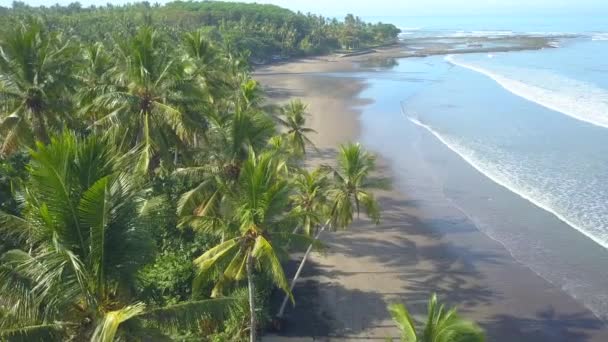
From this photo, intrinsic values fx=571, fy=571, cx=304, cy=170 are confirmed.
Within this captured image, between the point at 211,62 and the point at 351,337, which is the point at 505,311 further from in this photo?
the point at 211,62

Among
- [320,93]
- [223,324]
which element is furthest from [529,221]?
[320,93]

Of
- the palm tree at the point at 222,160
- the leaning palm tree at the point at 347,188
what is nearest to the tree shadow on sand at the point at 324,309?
the leaning palm tree at the point at 347,188

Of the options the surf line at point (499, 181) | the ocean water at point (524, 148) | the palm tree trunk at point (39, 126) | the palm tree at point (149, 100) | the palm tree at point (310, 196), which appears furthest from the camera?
the surf line at point (499, 181)

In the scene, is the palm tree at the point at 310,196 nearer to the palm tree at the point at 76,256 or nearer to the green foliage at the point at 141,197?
A: the green foliage at the point at 141,197

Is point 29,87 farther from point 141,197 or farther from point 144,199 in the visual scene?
point 141,197

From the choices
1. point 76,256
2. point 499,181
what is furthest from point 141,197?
point 499,181

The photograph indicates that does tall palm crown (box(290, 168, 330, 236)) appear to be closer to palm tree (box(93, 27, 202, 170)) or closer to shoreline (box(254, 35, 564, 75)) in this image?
palm tree (box(93, 27, 202, 170))
